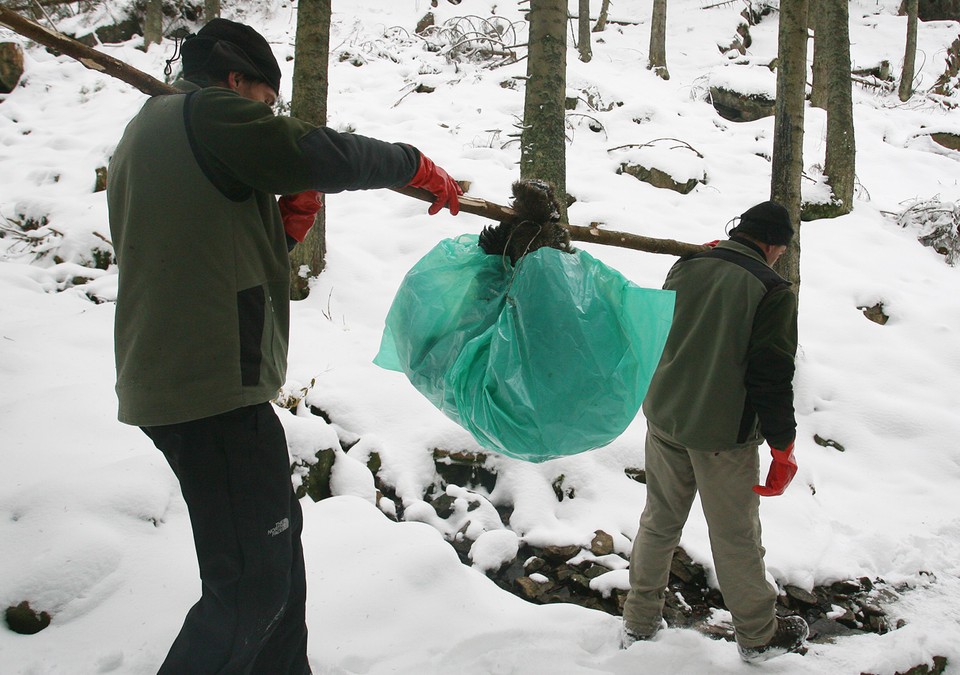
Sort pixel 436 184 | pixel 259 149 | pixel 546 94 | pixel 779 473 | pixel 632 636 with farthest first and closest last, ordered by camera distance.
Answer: pixel 546 94 < pixel 632 636 < pixel 779 473 < pixel 436 184 < pixel 259 149

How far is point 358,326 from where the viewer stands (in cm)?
486

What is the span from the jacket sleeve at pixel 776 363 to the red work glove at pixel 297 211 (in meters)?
1.62

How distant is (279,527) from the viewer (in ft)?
5.53

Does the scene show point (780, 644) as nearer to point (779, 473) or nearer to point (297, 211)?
point (779, 473)

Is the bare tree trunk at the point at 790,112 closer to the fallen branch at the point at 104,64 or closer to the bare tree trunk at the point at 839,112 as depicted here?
the bare tree trunk at the point at 839,112

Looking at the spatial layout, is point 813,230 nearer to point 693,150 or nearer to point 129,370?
point 693,150

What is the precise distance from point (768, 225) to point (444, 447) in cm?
222

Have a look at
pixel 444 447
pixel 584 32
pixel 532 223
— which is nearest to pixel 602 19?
pixel 584 32

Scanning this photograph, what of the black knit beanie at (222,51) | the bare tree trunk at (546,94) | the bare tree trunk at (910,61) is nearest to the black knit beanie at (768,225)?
the black knit beanie at (222,51)

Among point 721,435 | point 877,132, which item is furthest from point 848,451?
point 877,132

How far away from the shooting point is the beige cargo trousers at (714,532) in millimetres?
2363

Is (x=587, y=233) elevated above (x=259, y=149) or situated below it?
below

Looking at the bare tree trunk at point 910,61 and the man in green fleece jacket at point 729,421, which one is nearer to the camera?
the man in green fleece jacket at point 729,421

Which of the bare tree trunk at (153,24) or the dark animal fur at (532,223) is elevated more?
the bare tree trunk at (153,24)
